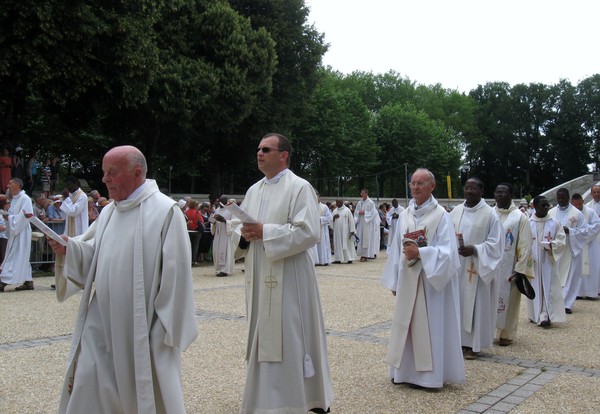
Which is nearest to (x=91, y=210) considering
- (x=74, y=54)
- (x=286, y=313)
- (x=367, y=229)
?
(x=74, y=54)

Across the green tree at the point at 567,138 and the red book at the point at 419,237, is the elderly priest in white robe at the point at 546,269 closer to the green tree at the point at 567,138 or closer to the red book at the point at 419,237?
the red book at the point at 419,237

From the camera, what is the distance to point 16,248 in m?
12.4

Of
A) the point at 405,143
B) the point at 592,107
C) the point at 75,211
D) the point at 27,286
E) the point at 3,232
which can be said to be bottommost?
the point at 27,286

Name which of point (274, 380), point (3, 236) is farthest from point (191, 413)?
point (3, 236)

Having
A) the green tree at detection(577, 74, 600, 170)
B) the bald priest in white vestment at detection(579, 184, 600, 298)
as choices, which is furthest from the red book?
the green tree at detection(577, 74, 600, 170)

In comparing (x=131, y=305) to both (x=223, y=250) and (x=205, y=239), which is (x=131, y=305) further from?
(x=205, y=239)

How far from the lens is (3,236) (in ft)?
42.3

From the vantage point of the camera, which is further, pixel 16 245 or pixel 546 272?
pixel 16 245

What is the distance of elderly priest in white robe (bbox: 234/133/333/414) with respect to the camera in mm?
4609

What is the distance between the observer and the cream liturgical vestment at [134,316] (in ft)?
11.8

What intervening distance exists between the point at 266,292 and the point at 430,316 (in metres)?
1.90

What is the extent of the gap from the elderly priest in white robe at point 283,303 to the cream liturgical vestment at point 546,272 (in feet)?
18.3

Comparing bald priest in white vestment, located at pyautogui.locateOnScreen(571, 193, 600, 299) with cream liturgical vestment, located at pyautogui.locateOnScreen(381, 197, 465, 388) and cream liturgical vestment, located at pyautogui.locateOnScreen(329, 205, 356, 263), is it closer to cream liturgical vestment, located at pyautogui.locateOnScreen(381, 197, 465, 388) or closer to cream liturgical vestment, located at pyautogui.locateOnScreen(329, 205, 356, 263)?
cream liturgical vestment, located at pyautogui.locateOnScreen(381, 197, 465, 388)

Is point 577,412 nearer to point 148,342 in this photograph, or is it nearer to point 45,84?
point 148,342
